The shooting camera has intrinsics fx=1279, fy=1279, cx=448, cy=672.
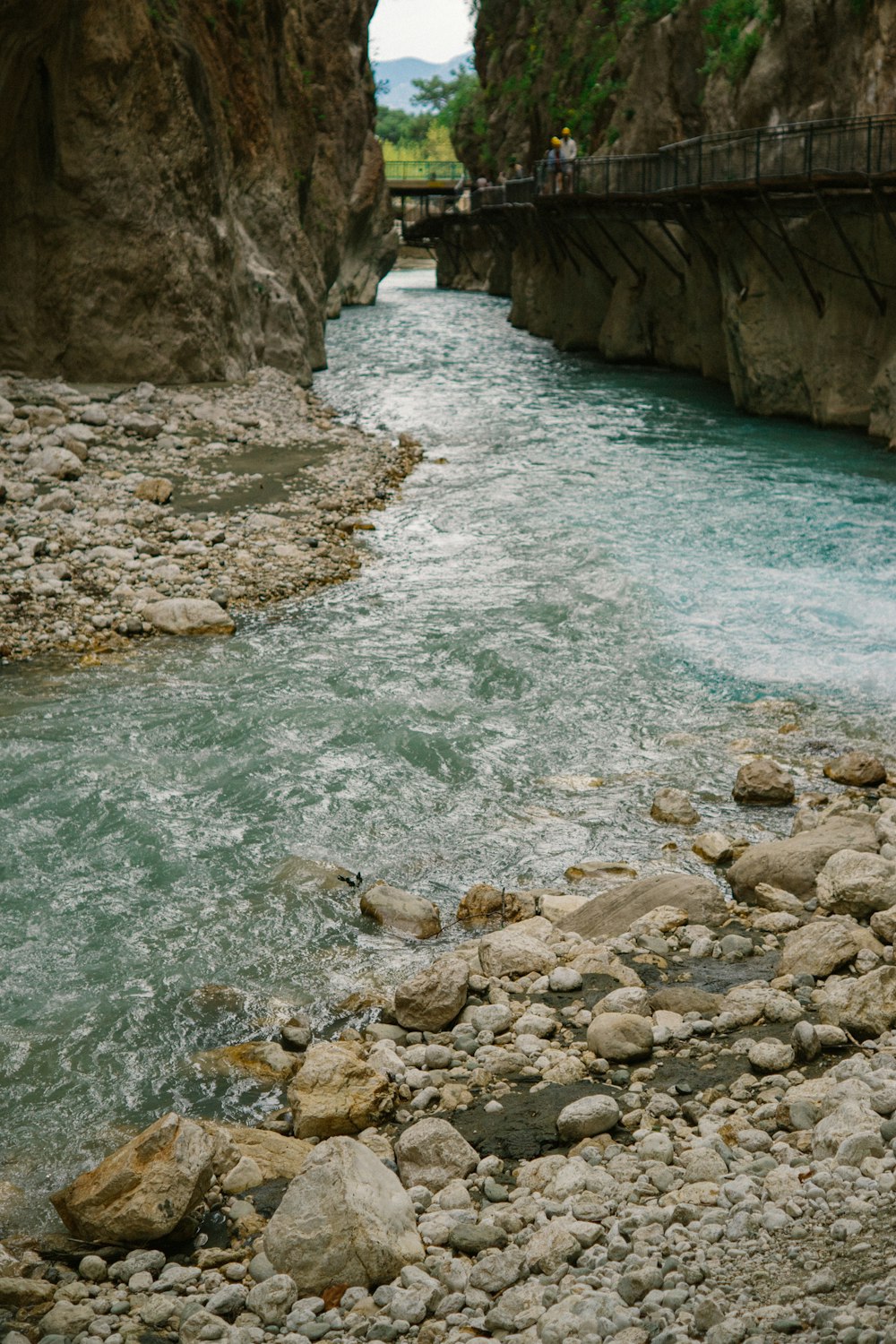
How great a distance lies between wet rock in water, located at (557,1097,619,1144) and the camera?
14.0ft

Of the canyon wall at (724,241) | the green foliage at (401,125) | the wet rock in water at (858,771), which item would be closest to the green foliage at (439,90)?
the green foliage at (401,125)

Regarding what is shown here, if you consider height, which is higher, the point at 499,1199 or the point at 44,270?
the point at 44,270

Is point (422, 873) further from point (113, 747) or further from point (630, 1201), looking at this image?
point (630, 1201)

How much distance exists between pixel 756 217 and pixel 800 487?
702 cm

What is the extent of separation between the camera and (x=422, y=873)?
6887mm

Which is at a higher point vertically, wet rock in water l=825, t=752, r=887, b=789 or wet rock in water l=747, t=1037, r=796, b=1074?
wet rock in water l=747, t=1037, r=796, b=1074

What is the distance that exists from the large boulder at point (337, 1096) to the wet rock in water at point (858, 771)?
13.5ft

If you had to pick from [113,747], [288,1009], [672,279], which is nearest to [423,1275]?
[288,1009]

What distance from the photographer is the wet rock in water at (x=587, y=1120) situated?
4270 millimetres

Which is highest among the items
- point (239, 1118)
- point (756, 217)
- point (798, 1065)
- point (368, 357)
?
point (756, 217)

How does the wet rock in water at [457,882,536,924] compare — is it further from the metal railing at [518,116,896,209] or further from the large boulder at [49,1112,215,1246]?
the metal railing at [518,116,896,209]

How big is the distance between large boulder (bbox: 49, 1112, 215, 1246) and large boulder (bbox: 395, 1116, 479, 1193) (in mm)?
638

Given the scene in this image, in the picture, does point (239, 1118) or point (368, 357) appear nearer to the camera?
point (239, 1118)

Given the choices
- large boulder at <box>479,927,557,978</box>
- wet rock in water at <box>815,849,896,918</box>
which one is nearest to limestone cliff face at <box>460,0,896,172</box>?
wet rock in water at <box>815,849,896,918</box>
